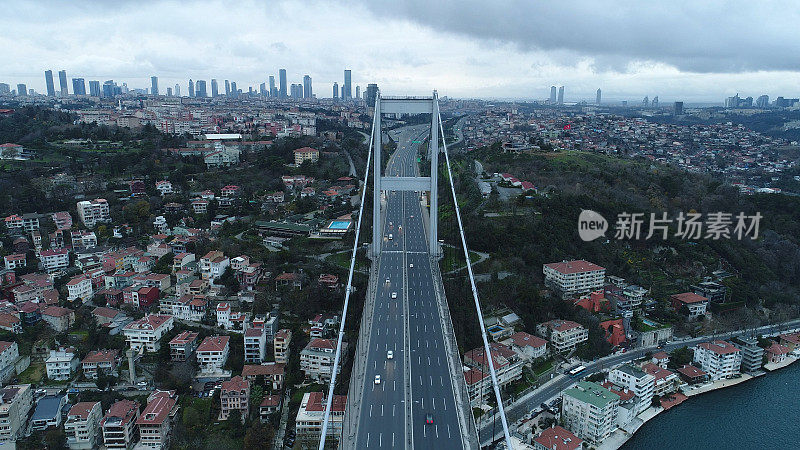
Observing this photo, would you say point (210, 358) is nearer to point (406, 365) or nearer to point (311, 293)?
point (311, 293)

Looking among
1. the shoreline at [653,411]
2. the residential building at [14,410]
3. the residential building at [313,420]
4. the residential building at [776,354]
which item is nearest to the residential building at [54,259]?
the residential building at [14,410]

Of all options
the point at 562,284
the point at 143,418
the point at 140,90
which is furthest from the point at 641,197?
the point at 140,90

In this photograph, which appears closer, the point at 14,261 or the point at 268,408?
the point at 268,408

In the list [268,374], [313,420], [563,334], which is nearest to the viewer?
[313,420]

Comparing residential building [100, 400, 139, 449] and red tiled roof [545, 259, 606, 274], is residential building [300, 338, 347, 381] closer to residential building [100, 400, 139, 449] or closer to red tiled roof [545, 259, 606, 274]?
residential building [100, 400, 139, 449]

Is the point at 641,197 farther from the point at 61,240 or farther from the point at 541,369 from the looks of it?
the point at 61,240

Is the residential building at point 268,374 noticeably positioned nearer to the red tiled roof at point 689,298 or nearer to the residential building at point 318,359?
the residential building at point 318,359

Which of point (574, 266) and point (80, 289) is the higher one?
point (574, 266)

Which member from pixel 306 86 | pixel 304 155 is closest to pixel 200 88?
pixel 306 86

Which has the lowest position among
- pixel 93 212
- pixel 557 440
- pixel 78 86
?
pixel 557 440
